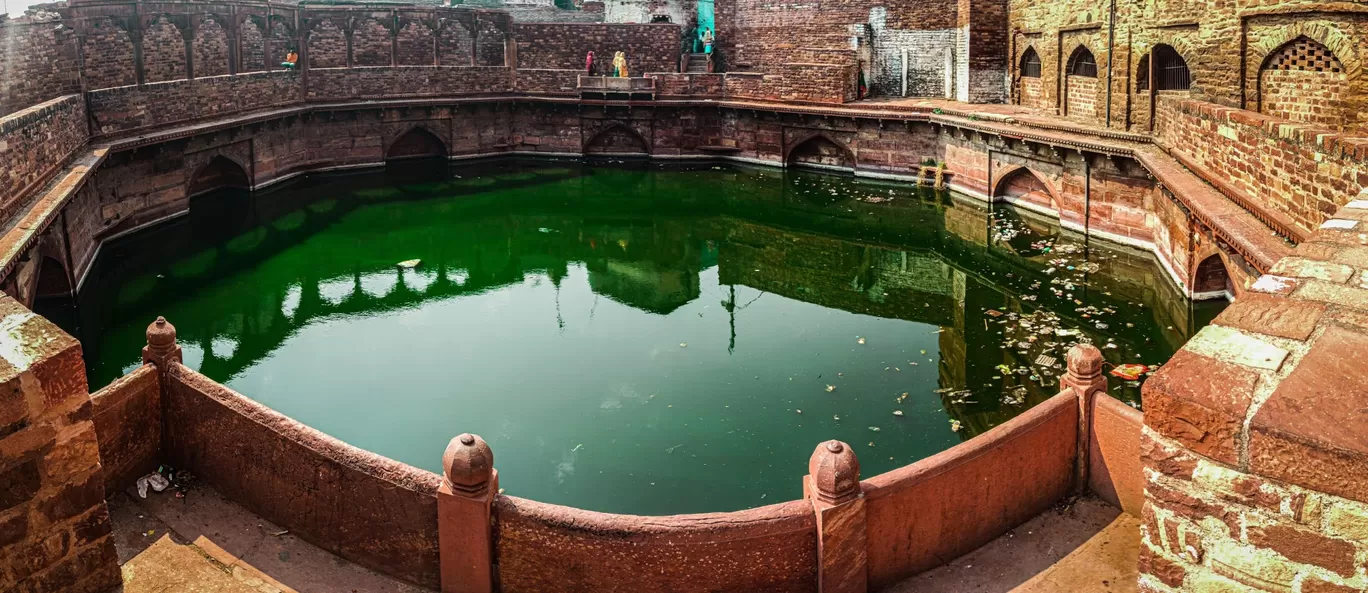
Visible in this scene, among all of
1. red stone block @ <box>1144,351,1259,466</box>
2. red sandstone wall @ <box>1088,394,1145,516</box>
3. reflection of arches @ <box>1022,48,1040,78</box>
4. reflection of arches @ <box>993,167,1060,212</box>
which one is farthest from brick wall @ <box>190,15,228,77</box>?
red stone block @ <box>1144,351,1259,466</box>

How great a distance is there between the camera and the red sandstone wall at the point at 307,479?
504 cm

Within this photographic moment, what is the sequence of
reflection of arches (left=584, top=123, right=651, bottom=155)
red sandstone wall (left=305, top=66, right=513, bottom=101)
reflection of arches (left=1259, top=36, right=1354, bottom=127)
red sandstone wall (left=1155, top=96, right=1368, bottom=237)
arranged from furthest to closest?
reflection of arches (left=584, top=123, right=651, bottom=155) < red sandstone wall (left=305, top=66, right=513, bottom=101) < reflection of arches (left=1259, top=36, right=1354, bottom=127) < red sandstone wall (left=1155, top=96, right=1368, bottom=237)

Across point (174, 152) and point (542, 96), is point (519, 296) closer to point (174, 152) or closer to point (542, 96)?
point (174, 152)

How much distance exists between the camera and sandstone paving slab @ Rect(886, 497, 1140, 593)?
496 centimetres

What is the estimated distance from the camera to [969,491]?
16.9ft

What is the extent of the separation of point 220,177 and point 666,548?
18.2 metres

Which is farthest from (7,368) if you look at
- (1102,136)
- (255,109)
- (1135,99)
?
(255,109)

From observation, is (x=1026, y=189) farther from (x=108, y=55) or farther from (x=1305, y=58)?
(x=108, y=55)

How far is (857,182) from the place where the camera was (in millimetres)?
21281

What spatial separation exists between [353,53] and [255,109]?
6610mm

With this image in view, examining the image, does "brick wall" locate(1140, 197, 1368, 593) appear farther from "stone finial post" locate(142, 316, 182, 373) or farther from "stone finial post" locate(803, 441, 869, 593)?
"stone finial post" locate(142, 316, 182, 373)

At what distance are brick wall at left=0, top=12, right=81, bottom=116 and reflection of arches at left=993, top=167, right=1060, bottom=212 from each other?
14.5 m

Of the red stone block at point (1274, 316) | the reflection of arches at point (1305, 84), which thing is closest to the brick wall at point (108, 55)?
the reflection of arches at point (1305, 84)

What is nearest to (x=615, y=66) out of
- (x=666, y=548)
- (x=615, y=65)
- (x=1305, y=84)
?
(x=615, y=65)
